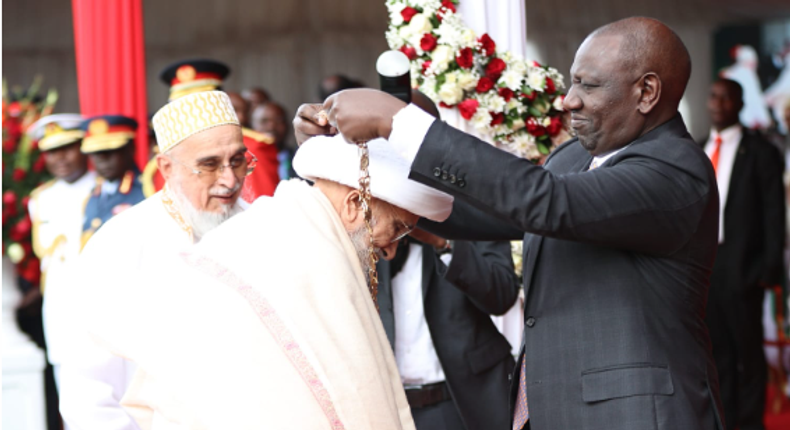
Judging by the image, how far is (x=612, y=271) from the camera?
230cm

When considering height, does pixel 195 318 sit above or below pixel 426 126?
below

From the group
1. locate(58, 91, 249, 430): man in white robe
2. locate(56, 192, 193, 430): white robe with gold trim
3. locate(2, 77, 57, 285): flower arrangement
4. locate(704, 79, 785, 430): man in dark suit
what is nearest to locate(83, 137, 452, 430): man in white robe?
locate(56, 192, 193, 430): white robe with gold trim

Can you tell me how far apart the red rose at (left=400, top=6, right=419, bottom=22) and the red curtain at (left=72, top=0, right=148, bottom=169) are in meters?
2.65

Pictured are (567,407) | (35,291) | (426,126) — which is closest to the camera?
(426,126)

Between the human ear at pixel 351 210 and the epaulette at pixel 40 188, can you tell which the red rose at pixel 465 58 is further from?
the epaulette at pixel 40 188

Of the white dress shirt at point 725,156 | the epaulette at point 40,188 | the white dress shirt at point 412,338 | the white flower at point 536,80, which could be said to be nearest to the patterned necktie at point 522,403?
the white dress shirt at point 412,338

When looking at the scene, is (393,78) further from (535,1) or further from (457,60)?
(535,1)

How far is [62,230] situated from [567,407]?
4723 mm

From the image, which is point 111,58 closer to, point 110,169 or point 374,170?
point 110,169

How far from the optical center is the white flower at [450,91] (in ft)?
11.9

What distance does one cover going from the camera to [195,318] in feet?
6.29

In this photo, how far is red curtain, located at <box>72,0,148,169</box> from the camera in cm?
568

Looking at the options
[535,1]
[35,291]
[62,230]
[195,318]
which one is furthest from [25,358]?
[535,1]

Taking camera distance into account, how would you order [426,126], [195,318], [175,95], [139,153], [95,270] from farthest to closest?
[139,153] < [175,95] < [95,270] < [426,126] < [195,318]
